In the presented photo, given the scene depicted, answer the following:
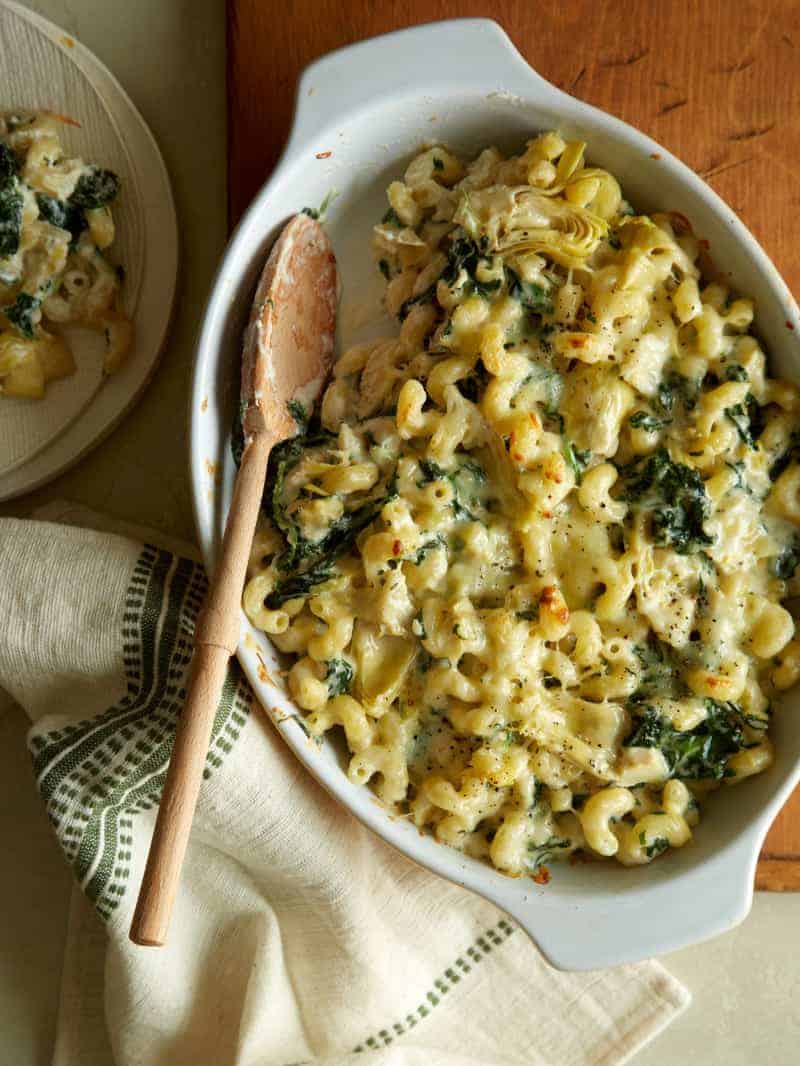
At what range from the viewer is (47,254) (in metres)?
1.89

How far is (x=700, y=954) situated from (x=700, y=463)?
0.96 m

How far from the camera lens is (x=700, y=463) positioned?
161 centimetres

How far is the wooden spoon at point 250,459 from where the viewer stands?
4.94 ft

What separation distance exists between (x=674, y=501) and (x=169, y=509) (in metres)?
0.88

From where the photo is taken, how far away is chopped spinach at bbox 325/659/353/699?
1.65 metres

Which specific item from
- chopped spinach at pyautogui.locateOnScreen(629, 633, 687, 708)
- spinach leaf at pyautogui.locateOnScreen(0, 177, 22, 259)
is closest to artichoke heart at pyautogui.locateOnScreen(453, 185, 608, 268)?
chopped spinach at pyautogui.locateOnScreen(629, 633, 687, 708)

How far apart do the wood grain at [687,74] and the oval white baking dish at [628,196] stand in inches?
8.3

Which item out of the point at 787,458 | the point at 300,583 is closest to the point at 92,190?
the point at 300,583

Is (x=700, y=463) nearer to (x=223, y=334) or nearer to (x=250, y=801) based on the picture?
(x=223, y=334)

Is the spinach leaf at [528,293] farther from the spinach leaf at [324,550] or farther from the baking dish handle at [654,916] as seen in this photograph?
the baking dish handle at [654,916]

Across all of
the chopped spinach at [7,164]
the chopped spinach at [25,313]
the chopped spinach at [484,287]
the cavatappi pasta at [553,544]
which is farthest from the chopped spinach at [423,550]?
the chopped spinach at [7,164]

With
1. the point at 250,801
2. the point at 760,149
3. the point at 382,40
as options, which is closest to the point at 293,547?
the point at 250,801

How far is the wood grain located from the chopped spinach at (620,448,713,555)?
474 mm

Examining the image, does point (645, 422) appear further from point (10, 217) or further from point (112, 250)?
point (10, 217)
